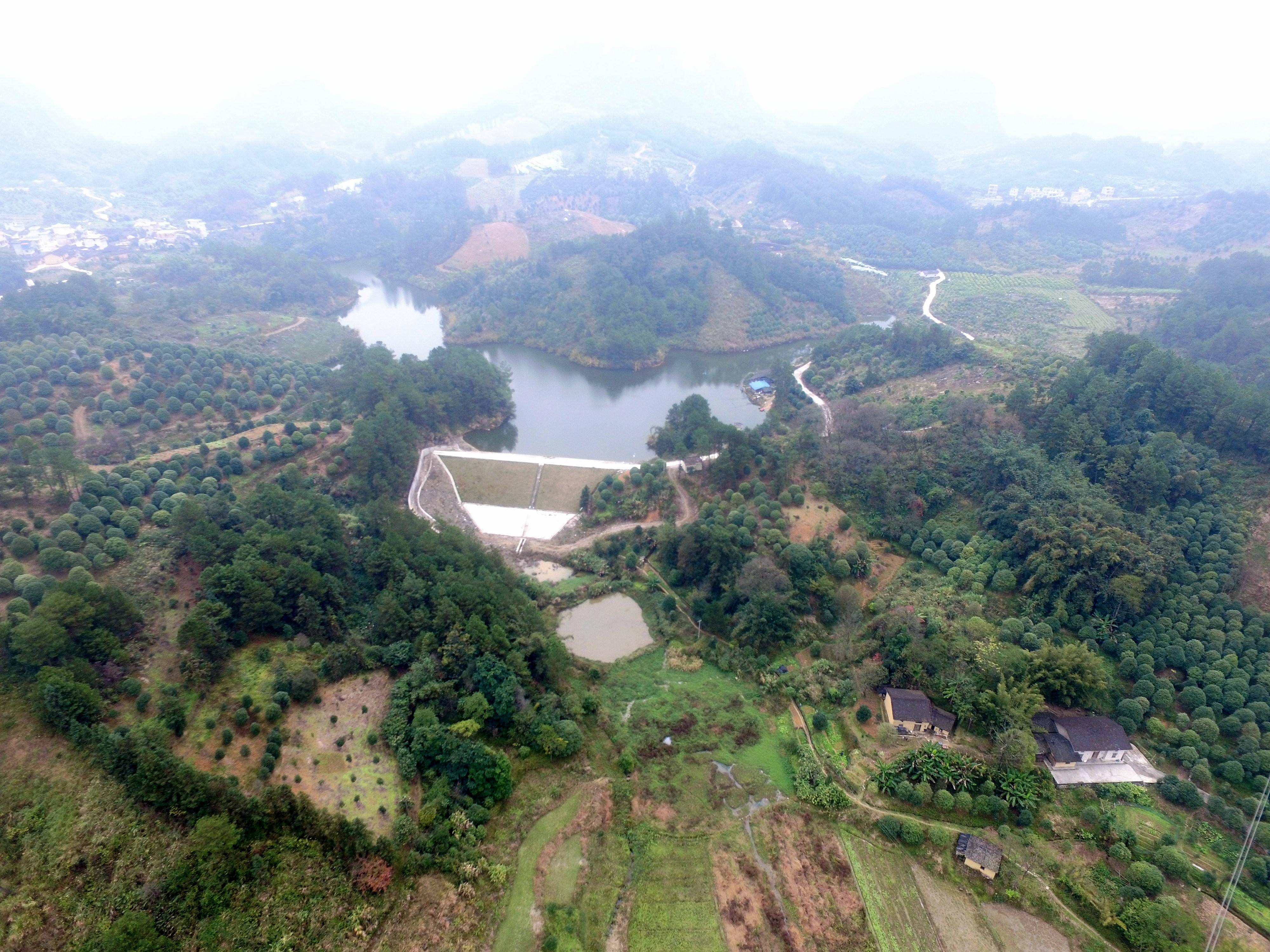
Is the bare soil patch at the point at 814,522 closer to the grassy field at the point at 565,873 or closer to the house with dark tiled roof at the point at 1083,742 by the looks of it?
the house with dark tiled roof at the point at 1083,742

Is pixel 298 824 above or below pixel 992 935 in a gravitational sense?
above

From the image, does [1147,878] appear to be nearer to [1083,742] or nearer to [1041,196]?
[1083,742]

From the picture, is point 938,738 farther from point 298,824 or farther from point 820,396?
point 820,396

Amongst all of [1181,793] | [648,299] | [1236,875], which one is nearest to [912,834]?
[1236,875]

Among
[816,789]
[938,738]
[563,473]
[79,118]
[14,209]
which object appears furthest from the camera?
[79,118]

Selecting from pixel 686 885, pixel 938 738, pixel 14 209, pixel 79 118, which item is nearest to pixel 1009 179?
pixel 938 738

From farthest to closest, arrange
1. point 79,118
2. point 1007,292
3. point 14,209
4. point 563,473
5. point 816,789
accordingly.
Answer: point 79,118, point 14,209, point 1007,292, point 563,473, point 816,789

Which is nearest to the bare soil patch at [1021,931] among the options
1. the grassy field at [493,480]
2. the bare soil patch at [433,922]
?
the bare soil patch at [433,922]
